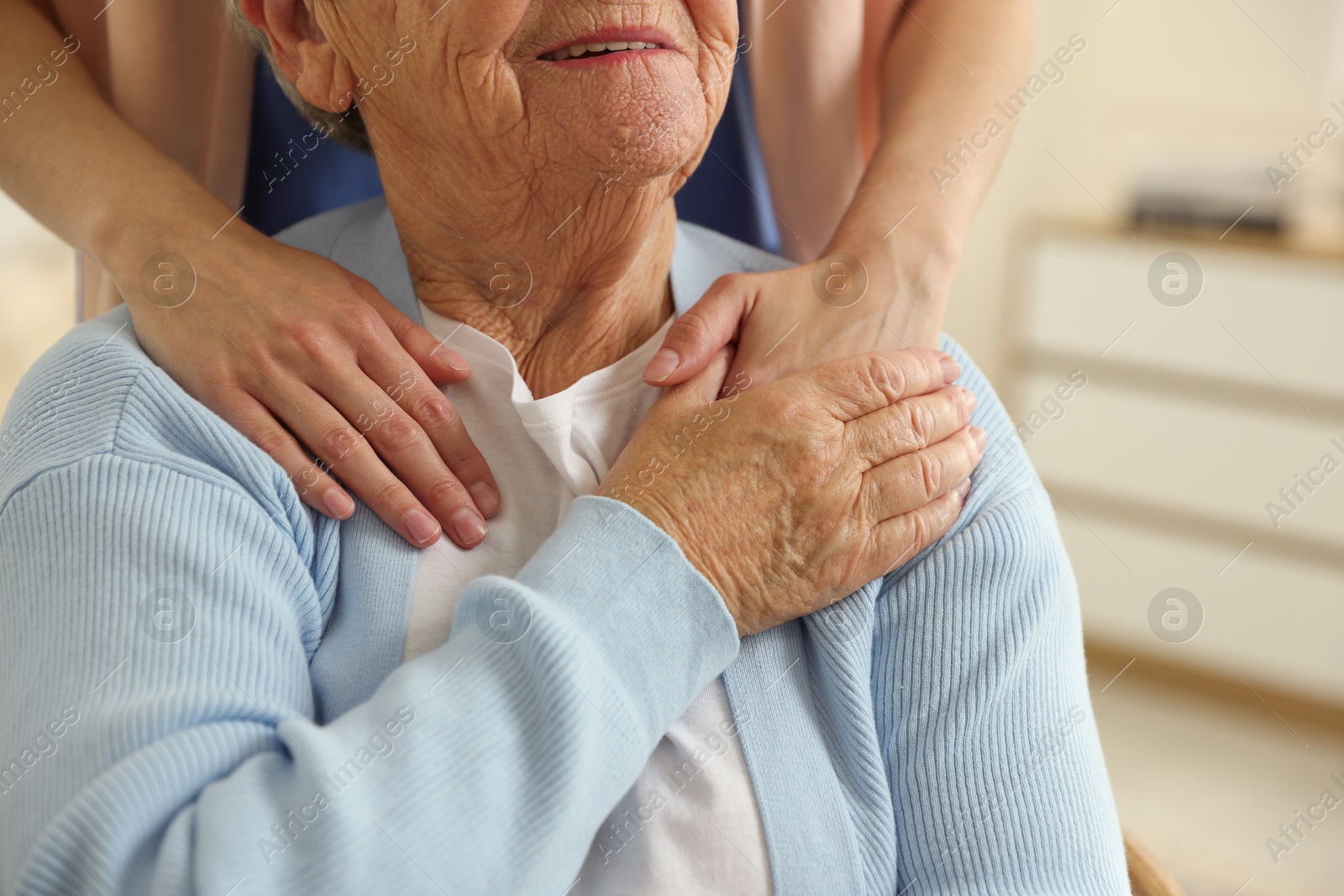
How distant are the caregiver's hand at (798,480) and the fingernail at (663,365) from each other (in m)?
0.02

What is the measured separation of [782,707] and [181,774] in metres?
0.45

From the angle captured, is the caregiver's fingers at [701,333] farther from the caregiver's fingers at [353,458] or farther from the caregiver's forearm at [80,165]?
the caregiver's forearm at [80,165]

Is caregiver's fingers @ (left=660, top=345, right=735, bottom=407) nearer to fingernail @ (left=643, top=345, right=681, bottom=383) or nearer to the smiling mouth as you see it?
fingernail @ (left=643, top=345, right=681, bottom=383)

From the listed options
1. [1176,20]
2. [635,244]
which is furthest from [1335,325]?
[635,244]

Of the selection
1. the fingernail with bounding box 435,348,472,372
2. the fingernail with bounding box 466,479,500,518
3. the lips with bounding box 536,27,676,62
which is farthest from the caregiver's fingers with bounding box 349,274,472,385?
the lips with bounding box 536,27,676,62

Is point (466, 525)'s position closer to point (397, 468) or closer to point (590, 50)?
point (397, 468)

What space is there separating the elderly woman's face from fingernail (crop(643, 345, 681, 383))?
0.49 feet

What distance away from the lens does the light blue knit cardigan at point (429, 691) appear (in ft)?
2.38

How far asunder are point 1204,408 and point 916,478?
7.12ft

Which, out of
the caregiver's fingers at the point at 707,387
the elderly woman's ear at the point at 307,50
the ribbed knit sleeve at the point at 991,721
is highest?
the elderly woman's ear at the point at 307,50

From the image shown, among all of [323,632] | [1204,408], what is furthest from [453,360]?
[1204,408]

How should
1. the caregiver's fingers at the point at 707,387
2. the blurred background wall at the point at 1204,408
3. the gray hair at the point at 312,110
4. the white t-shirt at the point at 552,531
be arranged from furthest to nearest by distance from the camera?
1. the blurred background wall at the point at 1204,408
2. the gray hair at the point at 312,110
3. the caregiver's fingers at the point at 707,387
4. the white t-shirt at the point at 552,531

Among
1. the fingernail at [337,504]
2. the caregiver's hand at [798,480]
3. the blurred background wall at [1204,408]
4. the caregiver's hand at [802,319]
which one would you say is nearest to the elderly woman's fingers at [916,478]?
the caregiver's hand at [798,480]

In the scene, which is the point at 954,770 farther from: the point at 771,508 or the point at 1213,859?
the point at 1213,859
